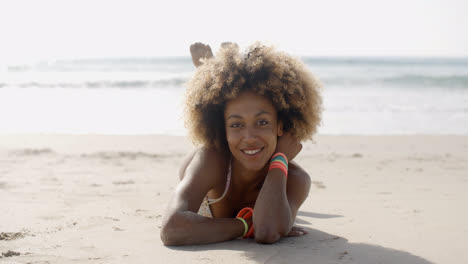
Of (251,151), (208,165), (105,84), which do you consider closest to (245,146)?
(251,151)

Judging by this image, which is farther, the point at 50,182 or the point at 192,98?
the point at 50,182

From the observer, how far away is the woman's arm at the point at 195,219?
11.6 ft

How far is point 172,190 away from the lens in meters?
6.11

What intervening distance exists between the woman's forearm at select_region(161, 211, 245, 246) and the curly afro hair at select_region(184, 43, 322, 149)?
0.72m

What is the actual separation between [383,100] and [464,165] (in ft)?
35.7

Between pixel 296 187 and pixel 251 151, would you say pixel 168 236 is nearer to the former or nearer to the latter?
pixel 251 151

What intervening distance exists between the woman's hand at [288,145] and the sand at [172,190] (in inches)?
25.9

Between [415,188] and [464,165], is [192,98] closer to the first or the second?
[415,188]

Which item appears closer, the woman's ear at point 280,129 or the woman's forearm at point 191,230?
the woman's forearm at point 191,230

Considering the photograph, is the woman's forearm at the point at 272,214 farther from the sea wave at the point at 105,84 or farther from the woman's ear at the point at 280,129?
the sea wave at the point at 105,84

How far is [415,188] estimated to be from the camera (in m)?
6.03

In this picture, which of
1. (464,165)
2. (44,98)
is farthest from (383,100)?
(44,98)

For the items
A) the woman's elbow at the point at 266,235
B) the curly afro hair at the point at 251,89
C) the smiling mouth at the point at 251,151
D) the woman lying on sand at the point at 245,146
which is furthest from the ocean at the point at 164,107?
the woman's elbow at the point at 266,235

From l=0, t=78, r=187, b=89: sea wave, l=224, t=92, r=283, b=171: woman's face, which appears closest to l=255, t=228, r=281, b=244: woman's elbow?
l=224, t=92, r=283, b=171: woman's face
